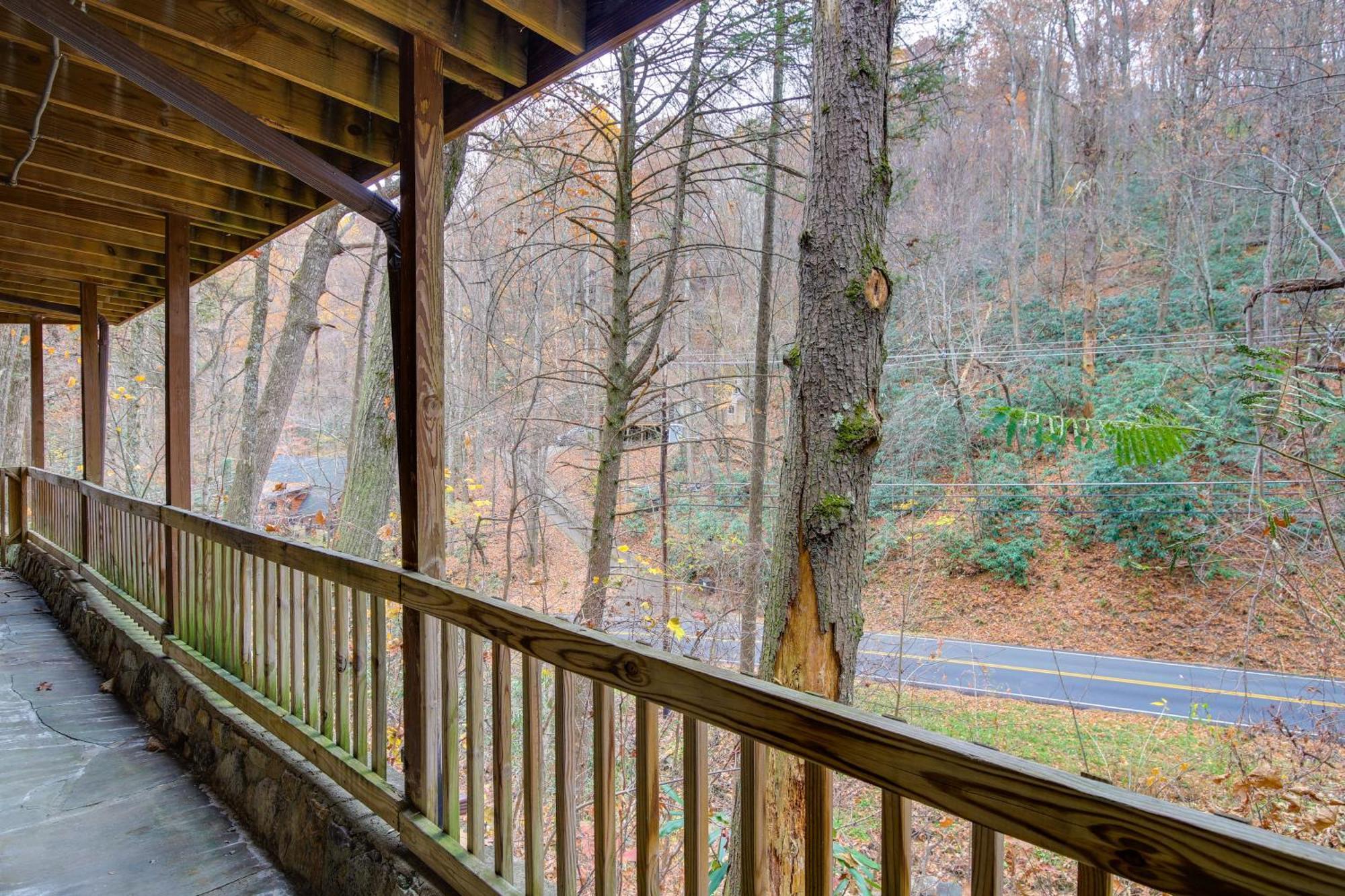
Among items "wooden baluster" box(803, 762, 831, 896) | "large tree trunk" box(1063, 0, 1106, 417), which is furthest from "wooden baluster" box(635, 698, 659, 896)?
"large tree trunk" box(1063, 0, 1106, 417)

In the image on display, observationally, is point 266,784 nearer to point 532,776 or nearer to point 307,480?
point 532,776

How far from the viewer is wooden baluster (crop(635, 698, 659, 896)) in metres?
1.34

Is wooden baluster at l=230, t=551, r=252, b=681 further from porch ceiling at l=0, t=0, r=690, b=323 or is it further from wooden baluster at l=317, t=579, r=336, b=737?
porch ceiling at l=0, t=0, r=690, b=323

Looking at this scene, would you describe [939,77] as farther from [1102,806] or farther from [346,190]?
[1102,806]

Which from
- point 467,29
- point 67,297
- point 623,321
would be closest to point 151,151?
point 467,29

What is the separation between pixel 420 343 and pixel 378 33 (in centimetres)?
101

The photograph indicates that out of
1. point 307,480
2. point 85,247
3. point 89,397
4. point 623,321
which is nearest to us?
point 85,247

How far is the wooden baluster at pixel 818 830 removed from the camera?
3.51ft

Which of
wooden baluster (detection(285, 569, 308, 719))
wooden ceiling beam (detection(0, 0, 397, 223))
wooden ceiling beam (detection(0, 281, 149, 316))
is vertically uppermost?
wooden ceiling beam (detection(0, 281, 149, 316))

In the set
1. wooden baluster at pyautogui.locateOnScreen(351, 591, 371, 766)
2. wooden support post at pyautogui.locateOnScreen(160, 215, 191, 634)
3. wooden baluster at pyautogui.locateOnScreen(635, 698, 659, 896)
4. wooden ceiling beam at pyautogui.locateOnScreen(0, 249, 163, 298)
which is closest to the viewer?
wooden baluster at pyautogui.locateOnScreen(635, 698, 659, 896)

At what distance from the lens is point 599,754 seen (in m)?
→ 1.41

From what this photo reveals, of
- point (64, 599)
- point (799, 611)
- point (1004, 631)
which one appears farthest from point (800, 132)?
point (1004, 631)

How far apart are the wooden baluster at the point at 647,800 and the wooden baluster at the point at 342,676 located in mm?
1501

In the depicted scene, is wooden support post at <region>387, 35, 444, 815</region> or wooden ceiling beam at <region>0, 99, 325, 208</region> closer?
wooden support post at <region>387, 35, 444, 815</region>
